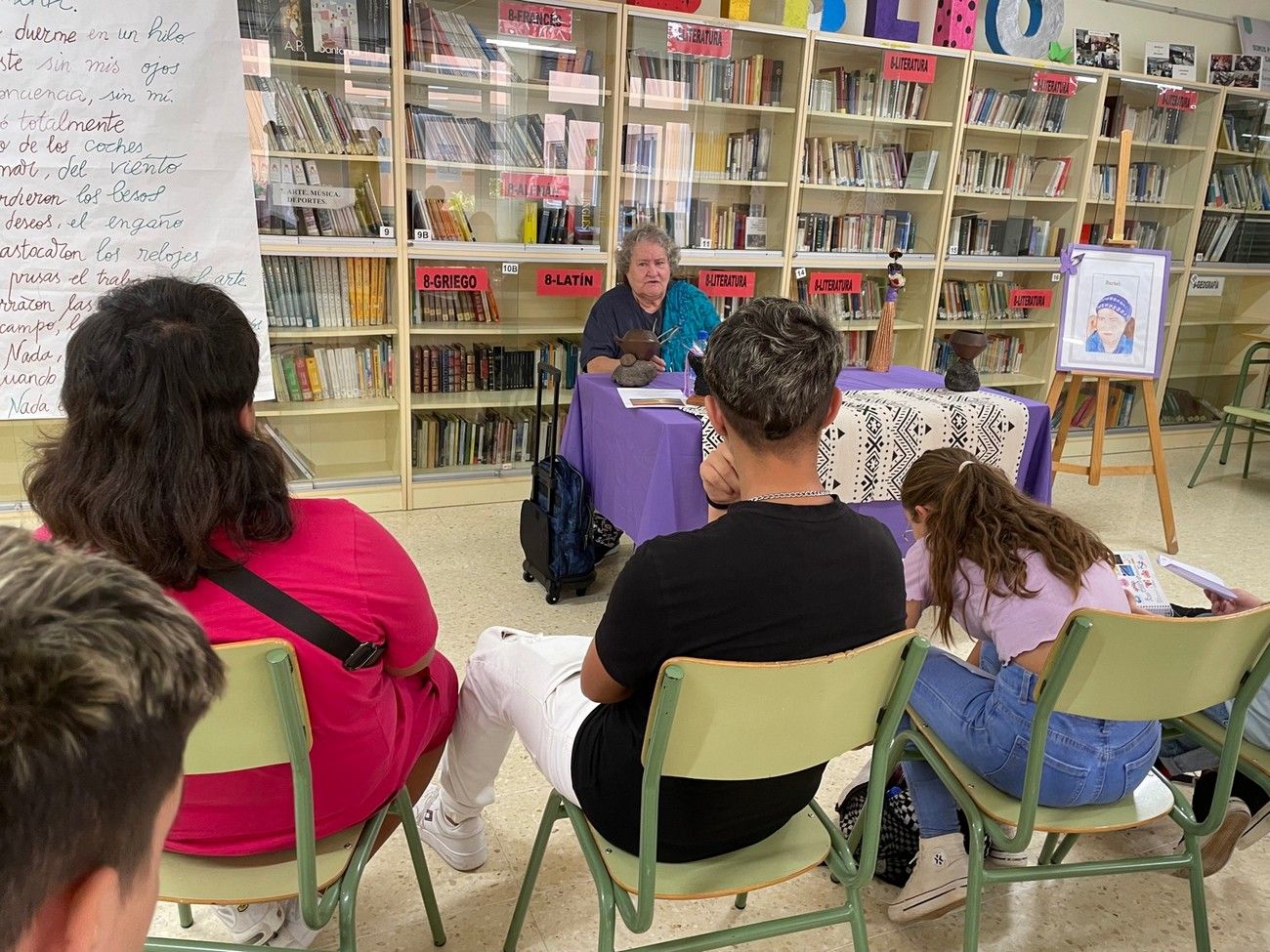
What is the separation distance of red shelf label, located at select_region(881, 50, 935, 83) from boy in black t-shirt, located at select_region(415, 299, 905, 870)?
3508mm

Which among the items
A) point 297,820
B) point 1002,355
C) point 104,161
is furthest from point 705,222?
point 297,820

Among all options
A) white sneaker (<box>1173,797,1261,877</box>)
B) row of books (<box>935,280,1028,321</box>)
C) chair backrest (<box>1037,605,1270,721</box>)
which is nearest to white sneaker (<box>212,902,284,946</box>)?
chair backrest (<box>1037,605,1270,721</box>)

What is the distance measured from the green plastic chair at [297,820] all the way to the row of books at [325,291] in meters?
2.82

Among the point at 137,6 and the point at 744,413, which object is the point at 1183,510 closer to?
the point at 744,413

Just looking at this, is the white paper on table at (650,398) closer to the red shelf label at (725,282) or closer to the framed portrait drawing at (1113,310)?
the red shelf label at (725,282)

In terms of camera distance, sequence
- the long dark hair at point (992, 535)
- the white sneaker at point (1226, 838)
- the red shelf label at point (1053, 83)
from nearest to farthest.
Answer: the long dark hair at point (992, 535) → the white sneaker at point (1226, 838) → the red shelf label at point (1053, 83)

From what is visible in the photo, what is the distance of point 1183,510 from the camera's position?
4.59 meters

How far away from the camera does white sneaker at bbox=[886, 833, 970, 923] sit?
1659 mm

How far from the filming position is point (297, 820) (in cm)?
117

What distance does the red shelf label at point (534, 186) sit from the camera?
407cm

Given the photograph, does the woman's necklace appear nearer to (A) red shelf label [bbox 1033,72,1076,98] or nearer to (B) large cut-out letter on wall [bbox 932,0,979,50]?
(B) large cut-out letter on wall [bbox 932,0,979,50]

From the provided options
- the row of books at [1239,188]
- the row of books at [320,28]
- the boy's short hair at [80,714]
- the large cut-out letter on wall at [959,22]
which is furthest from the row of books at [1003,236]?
the boy's short hair at [80,714]

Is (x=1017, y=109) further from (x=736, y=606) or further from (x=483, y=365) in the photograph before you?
(x=736, y=606)

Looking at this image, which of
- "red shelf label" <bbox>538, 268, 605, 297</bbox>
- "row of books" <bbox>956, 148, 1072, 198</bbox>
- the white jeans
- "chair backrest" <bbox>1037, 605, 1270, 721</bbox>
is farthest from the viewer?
"row of books" <bbox>956, 148, 1072, 198</bbox>
